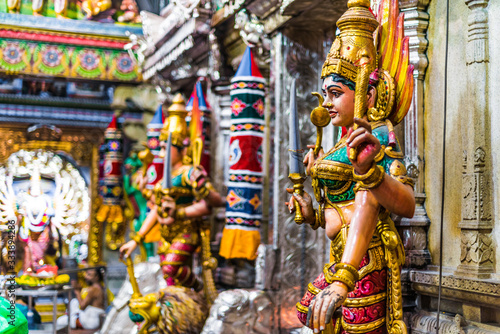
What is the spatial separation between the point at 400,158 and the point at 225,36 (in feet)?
10.8

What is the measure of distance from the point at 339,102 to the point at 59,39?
591cm

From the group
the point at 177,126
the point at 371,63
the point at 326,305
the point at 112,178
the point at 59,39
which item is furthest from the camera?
the point at 112,178

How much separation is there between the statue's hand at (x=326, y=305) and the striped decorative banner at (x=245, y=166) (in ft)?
6.08

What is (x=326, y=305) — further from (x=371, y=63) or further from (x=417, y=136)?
(x=417, y=136)

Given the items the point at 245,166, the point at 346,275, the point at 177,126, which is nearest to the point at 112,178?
the point at 177,126

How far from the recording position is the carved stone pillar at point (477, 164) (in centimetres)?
248

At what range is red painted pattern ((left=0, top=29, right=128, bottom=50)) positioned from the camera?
729 cm

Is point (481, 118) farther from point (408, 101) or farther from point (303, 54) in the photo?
point (303, 54)

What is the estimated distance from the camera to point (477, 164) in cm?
251

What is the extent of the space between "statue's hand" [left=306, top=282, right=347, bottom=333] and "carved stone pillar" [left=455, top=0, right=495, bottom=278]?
72 cm

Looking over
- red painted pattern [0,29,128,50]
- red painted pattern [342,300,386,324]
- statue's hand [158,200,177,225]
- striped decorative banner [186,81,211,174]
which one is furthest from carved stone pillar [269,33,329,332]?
red painted pattern [0,29,128,50]

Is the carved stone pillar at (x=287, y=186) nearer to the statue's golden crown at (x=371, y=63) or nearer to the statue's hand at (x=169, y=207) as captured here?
the statue's hand at (x=169, y=207)

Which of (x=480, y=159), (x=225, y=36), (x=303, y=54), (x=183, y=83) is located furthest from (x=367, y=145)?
(x=183, y=83)

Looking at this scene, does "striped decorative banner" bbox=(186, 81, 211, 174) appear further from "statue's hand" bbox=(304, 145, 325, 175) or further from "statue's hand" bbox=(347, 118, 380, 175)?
"statue's hand" bbox=(347, 118, 380, 175)
